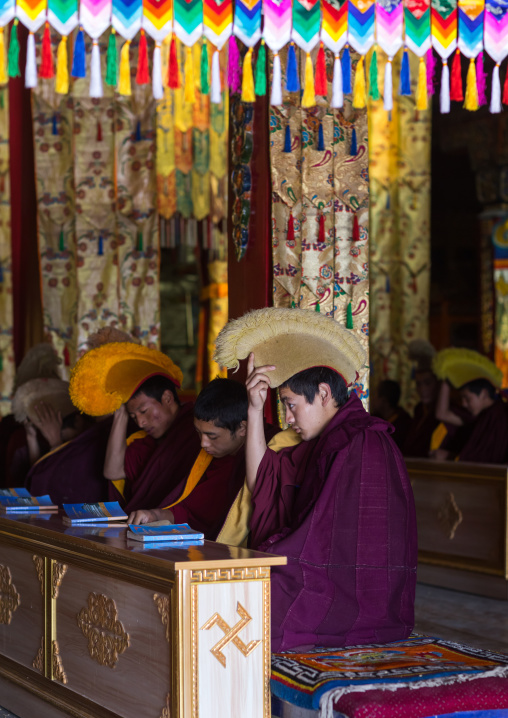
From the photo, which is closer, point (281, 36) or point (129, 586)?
point (129, 586)

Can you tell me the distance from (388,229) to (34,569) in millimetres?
5167

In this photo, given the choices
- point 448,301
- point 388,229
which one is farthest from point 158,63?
point 448,301

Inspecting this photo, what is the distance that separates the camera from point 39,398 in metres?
4.84

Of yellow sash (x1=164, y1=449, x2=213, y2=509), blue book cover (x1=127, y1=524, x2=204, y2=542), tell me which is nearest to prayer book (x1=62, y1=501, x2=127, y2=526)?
yellow sash (x1=164, y1=449, x2=213, y2=509)

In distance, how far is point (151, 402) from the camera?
3.94 m

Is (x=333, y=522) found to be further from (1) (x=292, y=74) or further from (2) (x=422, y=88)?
(2) (x=422, y=88)

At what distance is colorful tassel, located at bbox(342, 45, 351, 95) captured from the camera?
3.92m

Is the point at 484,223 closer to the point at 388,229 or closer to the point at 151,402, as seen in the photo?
the point at 388,229

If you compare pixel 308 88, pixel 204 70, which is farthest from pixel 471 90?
pixel 204 70

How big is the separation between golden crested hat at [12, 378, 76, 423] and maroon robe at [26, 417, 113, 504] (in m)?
0.44

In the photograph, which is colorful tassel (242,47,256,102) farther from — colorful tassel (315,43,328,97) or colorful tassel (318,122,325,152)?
colorful tassel (318,122,325,152)

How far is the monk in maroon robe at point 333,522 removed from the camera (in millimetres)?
2699

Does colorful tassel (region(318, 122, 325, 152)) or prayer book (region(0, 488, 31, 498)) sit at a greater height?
colorful tassel (region(318, 122, 325, 152))

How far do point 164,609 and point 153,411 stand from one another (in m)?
1.65
